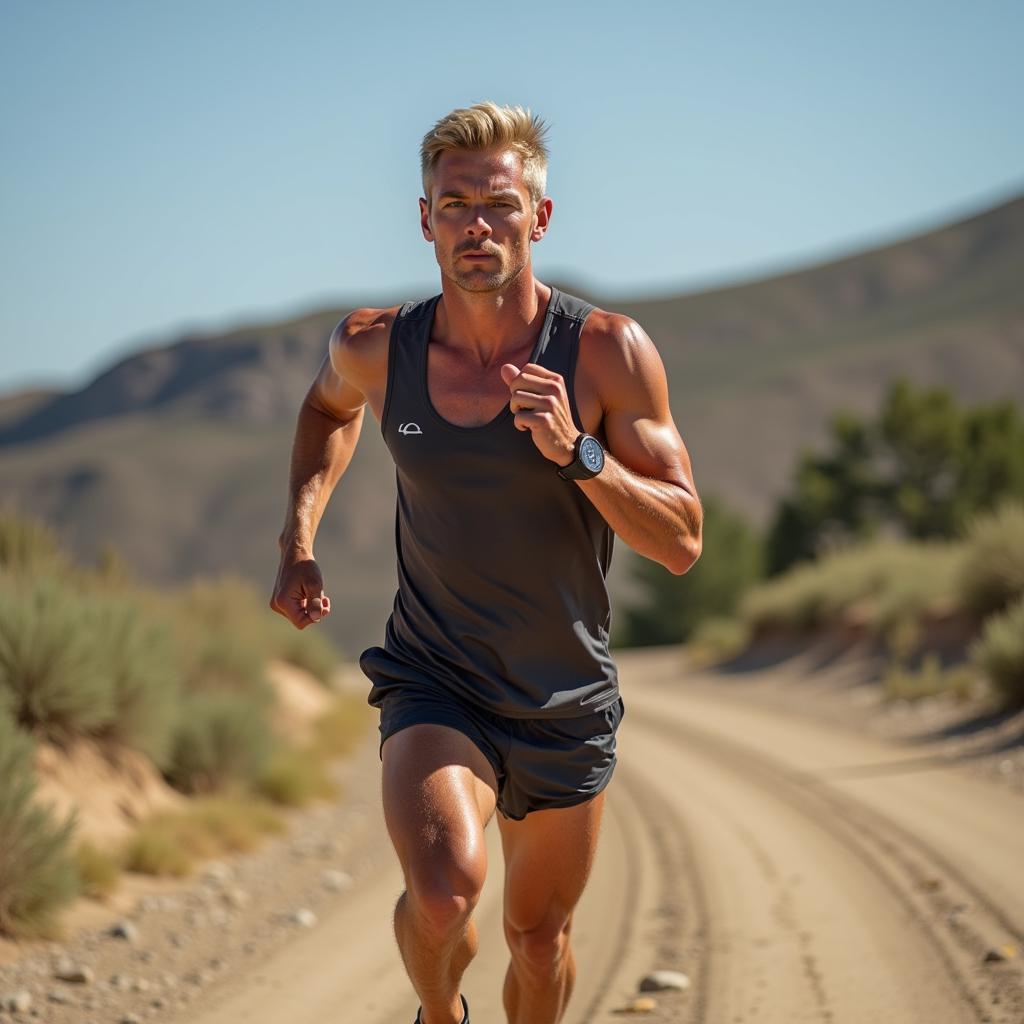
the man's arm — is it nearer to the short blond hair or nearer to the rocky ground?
the short blond hair

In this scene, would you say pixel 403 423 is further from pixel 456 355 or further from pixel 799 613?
pixel 799 613

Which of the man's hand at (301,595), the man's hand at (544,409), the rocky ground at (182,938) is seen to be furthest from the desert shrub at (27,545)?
the man's hand at (544,409)

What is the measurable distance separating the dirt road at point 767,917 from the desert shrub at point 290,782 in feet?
4.44

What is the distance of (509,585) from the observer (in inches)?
153

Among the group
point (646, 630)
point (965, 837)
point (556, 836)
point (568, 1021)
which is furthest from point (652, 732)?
point (646, 630)

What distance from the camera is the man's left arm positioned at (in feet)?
11.4

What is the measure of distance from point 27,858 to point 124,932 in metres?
0.66

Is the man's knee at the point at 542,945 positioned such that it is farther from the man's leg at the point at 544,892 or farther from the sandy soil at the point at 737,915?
the sandy soil at the point at 737,915

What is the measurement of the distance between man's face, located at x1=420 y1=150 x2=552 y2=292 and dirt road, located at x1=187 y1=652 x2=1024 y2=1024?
276 centimetres

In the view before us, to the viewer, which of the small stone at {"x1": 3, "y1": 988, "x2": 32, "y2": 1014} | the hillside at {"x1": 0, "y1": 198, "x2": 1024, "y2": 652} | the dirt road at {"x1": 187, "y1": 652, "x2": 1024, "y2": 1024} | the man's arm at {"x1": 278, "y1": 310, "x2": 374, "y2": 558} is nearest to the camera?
the man's arm at {"x1": 278, "y1": 310, "x2": 374, "y2": 558}

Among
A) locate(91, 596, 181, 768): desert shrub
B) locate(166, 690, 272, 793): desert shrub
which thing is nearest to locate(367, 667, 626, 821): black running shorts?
locate(91, 596, 181, 768): desert shrub

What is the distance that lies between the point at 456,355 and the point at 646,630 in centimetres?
4350

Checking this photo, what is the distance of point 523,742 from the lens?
391 centimetres

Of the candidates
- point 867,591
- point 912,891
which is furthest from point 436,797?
point 867,591
